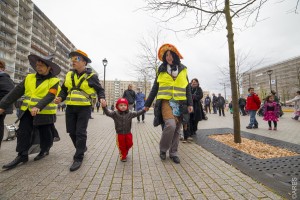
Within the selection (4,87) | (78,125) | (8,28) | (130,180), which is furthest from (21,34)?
(130,180)

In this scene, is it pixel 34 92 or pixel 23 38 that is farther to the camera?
pixel 23 38

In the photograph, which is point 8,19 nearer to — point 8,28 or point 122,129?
point 8,28

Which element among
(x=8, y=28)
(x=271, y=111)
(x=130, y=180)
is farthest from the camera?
(x=8, y=28)

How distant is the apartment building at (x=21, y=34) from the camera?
47.7 meters

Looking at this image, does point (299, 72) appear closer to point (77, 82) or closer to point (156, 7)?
point (156, 7)

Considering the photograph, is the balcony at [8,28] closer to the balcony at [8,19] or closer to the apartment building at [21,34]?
the apartment building at [21,34]

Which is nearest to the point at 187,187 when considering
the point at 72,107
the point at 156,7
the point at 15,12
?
the point at 72,107

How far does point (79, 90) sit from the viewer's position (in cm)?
353

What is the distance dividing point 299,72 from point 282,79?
7515 centimetres

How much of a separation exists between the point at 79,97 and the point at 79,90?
0.50 feet

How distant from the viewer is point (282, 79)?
97.8m

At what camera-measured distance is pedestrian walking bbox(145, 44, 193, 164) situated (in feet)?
12.2

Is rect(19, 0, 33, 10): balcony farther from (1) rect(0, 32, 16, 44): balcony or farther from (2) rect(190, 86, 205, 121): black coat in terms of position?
(2) rect(190, 86, 205, 121): black coat

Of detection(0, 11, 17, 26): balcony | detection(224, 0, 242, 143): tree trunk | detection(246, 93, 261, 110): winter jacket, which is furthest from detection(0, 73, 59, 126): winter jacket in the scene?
detection(0, 11, 17, 26): balcony
